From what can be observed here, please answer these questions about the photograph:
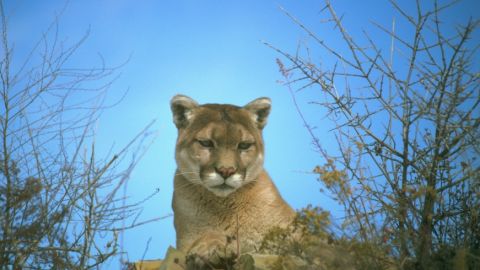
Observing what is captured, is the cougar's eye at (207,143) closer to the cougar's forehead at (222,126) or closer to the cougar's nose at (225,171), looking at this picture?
the cougar's forehead at (222,126)

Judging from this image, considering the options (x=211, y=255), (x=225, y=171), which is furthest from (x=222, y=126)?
(x=211, y=255)

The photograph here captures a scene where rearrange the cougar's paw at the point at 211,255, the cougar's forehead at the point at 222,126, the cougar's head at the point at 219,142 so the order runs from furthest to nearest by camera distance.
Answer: the cougar's forehead at the point at 222,126, the cougar's head at the point at 219,142, the cougar's paw at the point at 211,255

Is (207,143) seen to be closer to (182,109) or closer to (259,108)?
(182,109)

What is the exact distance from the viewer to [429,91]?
5.90 metres

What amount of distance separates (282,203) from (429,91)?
230 cm

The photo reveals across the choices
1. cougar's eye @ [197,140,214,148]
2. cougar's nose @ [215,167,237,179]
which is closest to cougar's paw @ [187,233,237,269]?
cougar's nose @ [215,167,237,179]

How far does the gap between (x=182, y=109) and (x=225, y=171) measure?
1.38 m

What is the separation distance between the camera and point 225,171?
20.7 ft

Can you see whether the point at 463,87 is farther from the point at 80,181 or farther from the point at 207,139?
the point at 80,181

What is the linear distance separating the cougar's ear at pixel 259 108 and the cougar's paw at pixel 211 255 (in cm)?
209

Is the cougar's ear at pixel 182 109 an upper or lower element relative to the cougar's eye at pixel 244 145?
upper

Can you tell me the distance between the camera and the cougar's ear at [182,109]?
7.23 meters

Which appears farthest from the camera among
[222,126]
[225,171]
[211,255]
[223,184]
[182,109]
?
[182,109]

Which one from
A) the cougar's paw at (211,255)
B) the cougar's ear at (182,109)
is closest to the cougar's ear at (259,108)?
the cougar's ear at (182,109)
